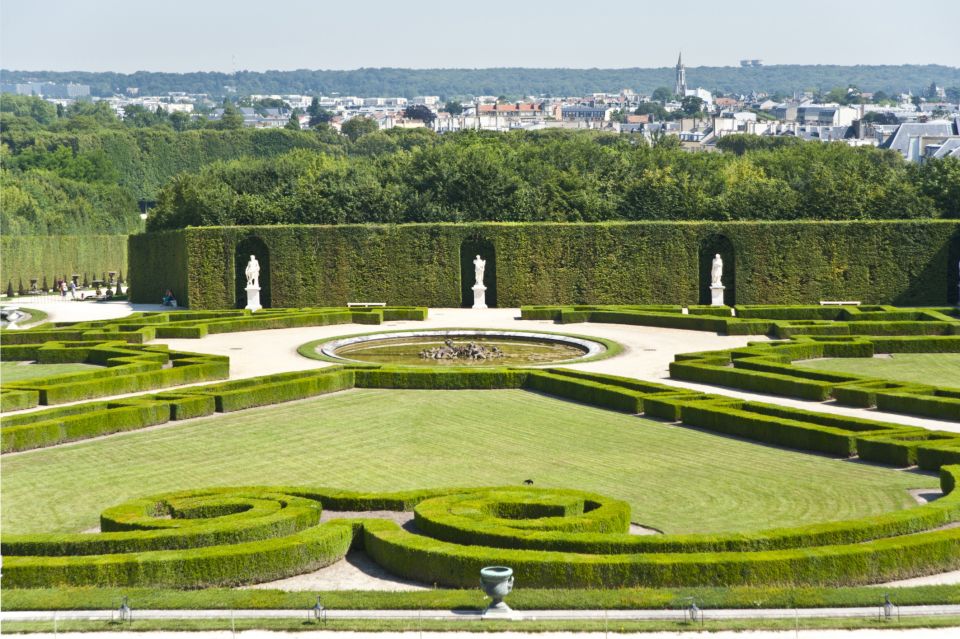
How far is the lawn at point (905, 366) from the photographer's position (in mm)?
36719

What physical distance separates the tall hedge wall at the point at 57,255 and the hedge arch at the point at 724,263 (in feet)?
130

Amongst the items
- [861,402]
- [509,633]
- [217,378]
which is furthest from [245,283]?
[509,633]

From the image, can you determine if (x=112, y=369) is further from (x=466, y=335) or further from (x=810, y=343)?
(x=810, y=343)

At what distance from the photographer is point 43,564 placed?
18141 millimetres

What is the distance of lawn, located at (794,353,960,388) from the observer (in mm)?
36719

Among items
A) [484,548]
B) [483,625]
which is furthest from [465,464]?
[483,625]

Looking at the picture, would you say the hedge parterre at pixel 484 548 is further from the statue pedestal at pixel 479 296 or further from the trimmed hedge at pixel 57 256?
the trimmed hedge at pixel 57 256

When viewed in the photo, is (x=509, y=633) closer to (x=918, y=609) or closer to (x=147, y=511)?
(x=918, y=609)

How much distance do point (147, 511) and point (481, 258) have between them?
1440 inches

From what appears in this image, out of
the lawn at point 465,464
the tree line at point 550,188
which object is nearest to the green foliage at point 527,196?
the tree line at point 550,188

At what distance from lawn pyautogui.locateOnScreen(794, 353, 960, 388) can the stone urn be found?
864 inches

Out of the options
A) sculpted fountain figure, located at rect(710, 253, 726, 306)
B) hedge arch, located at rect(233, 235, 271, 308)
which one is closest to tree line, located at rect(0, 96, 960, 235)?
hedge arch, located at rect(233, 235, 271, 308)

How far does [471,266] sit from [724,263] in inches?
425

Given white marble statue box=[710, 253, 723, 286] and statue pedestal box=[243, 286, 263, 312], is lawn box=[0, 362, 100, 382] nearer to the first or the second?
statue pedestal box=[243, 286, 263, 312]
